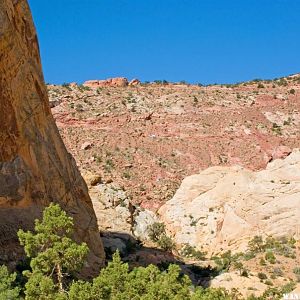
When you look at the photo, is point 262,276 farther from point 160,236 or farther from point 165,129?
point 165,129

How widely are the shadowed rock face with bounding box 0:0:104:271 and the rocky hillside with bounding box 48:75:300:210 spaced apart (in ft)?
73.9

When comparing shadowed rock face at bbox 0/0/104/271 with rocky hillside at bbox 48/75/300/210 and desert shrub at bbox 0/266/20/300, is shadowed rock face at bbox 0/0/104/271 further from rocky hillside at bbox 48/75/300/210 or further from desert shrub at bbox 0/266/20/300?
rocky hillside at bbox 48/75/300/210

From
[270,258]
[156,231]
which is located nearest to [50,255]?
[270,258]

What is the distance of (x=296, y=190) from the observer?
38594 mm

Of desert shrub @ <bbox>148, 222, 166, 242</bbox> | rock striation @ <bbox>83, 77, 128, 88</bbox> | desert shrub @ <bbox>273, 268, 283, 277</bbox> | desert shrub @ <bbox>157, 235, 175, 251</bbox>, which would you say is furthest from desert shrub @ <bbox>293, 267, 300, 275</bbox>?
rock striation @ <bbox>83, 77, 128, 88</bbox>

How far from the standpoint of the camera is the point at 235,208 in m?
39.5

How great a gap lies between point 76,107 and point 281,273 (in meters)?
37.4

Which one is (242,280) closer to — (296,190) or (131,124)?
(296,190)

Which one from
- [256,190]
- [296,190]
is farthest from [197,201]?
[296,190]

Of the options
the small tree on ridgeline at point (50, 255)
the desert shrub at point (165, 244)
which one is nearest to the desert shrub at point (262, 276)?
the desert shrub at point (165, 244)

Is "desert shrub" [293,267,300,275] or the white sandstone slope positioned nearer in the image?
"desert shrub" [293,267,300,275]

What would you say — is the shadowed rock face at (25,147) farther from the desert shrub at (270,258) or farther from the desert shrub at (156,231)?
the desert shrub at (156,231)

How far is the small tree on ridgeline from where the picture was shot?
49.4 feet

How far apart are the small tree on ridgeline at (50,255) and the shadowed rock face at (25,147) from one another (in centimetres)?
422
